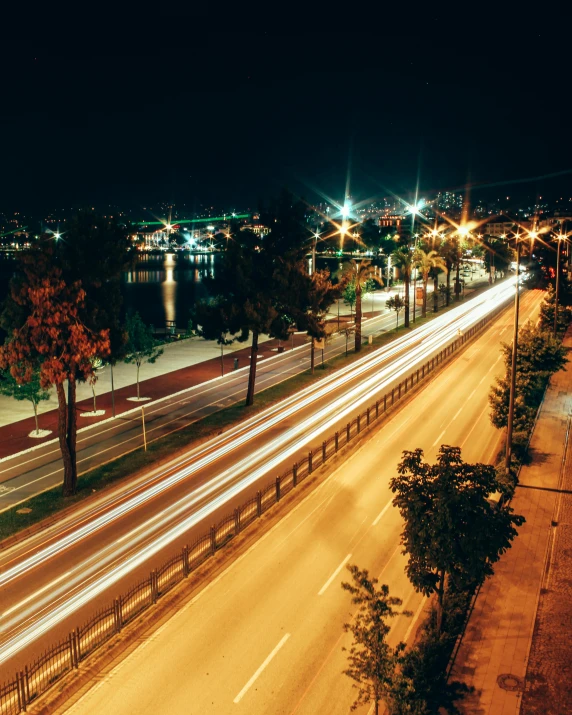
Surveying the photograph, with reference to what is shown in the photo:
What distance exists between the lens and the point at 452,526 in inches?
496

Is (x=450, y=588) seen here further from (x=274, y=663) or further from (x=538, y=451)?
(x=538, y=451)

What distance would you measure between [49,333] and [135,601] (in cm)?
1082

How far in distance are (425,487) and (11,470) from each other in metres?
20.3

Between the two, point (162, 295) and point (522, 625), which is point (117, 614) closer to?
point (522, 625)

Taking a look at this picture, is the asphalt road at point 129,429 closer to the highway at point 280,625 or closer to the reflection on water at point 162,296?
the highway at point 280,625

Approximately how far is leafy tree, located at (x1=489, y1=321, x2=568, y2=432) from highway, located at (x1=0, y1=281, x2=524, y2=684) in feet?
26.1

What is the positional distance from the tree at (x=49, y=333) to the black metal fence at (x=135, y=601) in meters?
7.25

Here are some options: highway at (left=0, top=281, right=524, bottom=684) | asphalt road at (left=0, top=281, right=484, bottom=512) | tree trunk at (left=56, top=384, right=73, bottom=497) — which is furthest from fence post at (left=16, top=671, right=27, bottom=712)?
asphalt road at (left=0, top=281, right=484, bottom=512)

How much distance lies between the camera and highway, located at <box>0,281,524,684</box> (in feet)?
51.5

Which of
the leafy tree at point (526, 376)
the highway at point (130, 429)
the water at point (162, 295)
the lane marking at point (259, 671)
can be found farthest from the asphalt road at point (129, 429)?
the water at point (162, 295)

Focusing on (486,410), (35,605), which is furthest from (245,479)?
(486,410)

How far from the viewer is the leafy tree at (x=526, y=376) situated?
88.8 ft

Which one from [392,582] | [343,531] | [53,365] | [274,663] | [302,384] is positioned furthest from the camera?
[302,384]

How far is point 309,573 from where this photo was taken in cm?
1734
